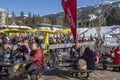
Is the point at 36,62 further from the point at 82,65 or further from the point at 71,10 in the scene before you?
the point at 71,10

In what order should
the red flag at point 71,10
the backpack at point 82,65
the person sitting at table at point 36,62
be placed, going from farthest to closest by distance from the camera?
the red flag at point 71,10 < the backpack at point 82,65 < the person sitting at table at point 36,62

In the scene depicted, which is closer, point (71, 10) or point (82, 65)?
point (82, 65)

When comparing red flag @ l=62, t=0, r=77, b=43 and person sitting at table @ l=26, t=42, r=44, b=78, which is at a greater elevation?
red flag @ l=62, t=0, r=77, b=43

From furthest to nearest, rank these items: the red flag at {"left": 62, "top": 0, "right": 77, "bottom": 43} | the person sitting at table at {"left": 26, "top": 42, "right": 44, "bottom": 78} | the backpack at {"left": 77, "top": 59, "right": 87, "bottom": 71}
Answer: the red flag at {"left": 62, "top": 0, "right": 77, "bottom": 43} → the backpack at {"left": 77, "top": 59, "right": 87, "bottom": 71} → the person sitting at table at {"left": 26, "top": 42, "right": 44, "bottom": 78}

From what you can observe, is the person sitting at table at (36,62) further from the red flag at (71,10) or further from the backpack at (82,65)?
the red flag at (71,10)

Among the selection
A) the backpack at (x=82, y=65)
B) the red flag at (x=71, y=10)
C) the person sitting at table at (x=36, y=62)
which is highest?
the red flag at (x=71, y=10)

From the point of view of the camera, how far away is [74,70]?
1207 centimetres

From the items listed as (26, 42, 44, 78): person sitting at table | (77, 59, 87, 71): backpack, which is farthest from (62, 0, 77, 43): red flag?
(26, 42, 44, 78): person sitting at table

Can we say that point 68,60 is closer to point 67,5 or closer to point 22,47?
point 67,5

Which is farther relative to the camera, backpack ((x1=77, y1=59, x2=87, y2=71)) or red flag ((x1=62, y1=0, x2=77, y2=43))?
red flag ((x1=62, y1=0, x2=77, y2=43))

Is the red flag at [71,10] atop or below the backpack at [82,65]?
atop

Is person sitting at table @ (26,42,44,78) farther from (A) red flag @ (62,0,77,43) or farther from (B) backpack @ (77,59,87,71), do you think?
(A) red flag @ (62,0,77,43)

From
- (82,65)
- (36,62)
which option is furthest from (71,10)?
(36,62)

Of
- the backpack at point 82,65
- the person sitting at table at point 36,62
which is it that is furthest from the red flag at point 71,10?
the person sitting at table at point 36,62
